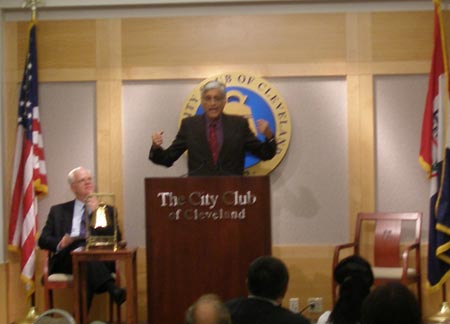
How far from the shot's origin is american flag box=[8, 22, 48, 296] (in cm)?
679

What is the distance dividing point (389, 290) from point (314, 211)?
4.48 meters

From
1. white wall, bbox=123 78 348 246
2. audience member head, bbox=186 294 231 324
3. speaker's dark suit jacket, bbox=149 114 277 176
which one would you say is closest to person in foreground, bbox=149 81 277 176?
speaker's dark suit jacket, bbox=149 114 277 176

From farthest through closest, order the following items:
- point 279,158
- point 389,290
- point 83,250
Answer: point 279,158
point 83,250
point 389,290

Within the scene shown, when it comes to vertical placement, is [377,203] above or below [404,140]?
below

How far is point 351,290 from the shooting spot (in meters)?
3.57

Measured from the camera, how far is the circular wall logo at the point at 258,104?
689 centimetres

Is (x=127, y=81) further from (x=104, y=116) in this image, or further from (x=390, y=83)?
(x=390, y=83)

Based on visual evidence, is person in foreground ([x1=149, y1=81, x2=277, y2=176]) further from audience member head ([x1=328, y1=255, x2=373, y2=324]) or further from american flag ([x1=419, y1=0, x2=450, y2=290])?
audience member head ([x1=328, y1=255, x2=373, y2=324])

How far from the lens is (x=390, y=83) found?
6.94 metres

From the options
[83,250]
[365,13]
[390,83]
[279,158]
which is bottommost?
[83,250]

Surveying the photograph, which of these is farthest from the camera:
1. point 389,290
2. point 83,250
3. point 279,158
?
→ point 279,158

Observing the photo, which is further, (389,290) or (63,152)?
(63,152)

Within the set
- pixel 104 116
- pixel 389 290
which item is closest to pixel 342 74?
pixel 104 116

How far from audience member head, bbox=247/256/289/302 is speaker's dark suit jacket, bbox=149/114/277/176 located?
7.15 ft
